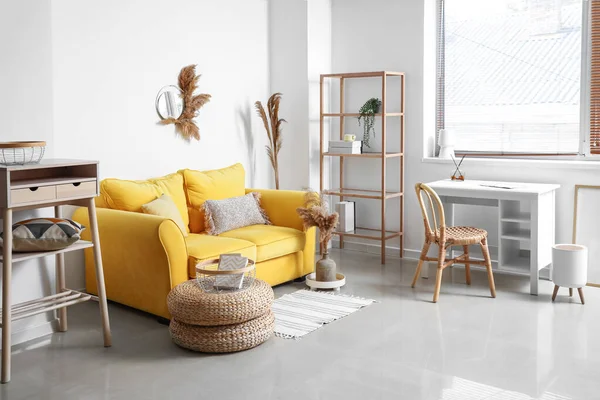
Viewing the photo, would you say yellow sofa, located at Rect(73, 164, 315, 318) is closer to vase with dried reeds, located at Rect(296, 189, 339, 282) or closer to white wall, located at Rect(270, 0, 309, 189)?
vase with dried reeds, located at Rect(296, 189, 339, 282)

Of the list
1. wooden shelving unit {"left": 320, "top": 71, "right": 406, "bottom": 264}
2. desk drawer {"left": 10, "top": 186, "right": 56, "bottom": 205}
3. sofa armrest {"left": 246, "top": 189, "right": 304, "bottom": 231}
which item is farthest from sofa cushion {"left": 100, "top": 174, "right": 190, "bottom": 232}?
wooden shelving unit {"left": 320, "top": 71, "right": 406, "bottom": 264}

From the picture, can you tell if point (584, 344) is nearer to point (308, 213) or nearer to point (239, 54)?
point (308, 213)

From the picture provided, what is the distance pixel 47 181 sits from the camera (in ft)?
10.9

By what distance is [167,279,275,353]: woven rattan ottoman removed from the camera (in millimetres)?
3506

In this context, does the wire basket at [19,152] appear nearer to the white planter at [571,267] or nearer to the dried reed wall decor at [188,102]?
the dried reed wall decor at [188,102]

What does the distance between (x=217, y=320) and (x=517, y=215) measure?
8.35 feet

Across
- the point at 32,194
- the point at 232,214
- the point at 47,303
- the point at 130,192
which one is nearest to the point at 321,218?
the point at 232,214

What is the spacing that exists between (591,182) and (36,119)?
3865 millimetres

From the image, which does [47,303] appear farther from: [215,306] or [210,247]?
[210,247]

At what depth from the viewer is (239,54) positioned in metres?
5.75

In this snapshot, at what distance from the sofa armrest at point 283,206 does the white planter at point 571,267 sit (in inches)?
72.2

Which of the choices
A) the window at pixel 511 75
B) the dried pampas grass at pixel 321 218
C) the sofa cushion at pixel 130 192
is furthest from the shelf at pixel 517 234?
the sofa cushion at pixel 130 192

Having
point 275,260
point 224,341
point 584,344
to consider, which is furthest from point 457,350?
point 275,260

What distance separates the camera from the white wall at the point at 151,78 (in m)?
4.48
